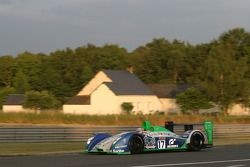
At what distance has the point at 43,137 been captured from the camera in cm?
2695

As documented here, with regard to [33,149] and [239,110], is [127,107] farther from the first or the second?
[33,149]

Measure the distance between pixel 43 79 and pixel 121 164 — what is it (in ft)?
353

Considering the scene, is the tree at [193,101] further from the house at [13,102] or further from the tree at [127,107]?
the house at [13,102]

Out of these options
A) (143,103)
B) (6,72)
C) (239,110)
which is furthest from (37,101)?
(6,72)

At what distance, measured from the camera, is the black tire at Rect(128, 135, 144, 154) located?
18875 mm

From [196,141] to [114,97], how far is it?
61.1 metres

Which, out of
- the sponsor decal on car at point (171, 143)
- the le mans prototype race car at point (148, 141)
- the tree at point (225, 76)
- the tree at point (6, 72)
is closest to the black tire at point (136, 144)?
the le mans prototype race car at point (148, 141)

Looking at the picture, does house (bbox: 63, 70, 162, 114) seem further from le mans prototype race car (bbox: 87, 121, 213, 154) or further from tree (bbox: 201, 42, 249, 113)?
le mans prototype race car (bbox: 87, 121, 213, 154)

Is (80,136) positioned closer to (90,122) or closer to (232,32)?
(90,122)

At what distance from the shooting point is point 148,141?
763 inches

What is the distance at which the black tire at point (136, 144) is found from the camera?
18.9m

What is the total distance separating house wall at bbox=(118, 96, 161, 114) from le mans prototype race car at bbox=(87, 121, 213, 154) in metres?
61.1

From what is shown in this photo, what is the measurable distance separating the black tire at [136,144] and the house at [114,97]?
202 ft

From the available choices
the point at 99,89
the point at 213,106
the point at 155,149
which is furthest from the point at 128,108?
the point at 155,149
